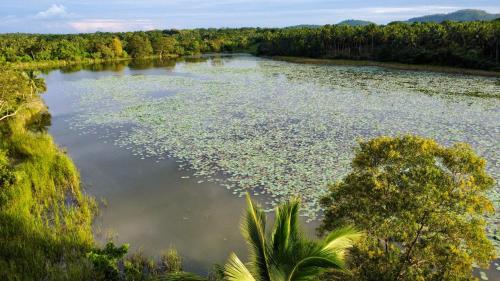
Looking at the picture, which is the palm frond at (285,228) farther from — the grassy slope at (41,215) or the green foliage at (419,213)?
the grassy slope at (41,215)

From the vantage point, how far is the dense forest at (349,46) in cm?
6034

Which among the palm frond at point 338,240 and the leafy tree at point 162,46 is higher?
the leafy tree at point 162,46

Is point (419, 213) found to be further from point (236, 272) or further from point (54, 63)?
point (54, 63)

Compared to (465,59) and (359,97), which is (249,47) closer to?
(465,59)

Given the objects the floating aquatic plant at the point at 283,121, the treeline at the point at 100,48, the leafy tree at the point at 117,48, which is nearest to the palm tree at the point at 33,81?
the floating aquatic plant at the point at 283,121

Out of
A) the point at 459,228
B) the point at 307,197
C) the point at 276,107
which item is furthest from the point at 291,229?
the point at 276,107

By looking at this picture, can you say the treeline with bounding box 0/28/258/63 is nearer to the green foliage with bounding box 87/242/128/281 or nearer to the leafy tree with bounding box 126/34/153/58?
the leafy tree with bounding box 126/34/153/58

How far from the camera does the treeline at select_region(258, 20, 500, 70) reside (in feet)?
194

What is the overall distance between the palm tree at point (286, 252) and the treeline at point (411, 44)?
203 ft

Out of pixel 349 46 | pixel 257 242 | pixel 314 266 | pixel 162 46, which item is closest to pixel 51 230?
pixel 257 242

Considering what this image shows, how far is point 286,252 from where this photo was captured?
5.97 metres

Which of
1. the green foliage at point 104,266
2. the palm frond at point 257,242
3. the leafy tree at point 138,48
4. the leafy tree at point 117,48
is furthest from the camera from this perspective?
the leafy tree at point 138,48

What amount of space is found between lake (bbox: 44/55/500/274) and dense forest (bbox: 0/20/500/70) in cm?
1682

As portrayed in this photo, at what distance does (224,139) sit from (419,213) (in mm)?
16064
